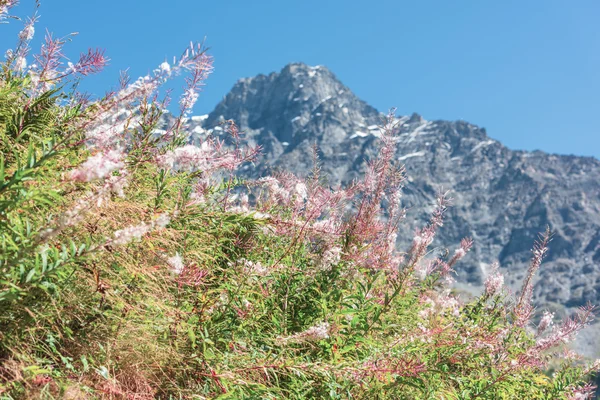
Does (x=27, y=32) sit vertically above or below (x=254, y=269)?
above

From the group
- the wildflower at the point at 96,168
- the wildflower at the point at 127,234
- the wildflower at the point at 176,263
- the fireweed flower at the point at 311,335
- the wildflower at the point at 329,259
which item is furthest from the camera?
the wildflower at the point at 329,259

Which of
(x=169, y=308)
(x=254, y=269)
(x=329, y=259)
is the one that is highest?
(x=329, y=259)

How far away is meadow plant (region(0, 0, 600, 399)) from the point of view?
2809 millimetres

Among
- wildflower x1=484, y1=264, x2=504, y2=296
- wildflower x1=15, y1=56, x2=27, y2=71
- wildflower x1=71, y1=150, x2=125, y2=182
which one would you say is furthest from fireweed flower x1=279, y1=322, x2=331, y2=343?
wildflower x1=484, y1=264, x2=504, y2=296

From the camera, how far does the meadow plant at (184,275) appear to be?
2809 mm

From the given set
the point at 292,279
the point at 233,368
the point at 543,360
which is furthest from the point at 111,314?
the point at 543,360

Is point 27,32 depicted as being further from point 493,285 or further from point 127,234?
point 493,285

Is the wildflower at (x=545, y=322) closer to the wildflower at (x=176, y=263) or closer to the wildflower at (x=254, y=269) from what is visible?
the wildflower at (x=254, y=269)

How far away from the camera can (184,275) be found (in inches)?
143

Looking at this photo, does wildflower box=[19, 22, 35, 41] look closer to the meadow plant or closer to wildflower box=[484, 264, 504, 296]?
the meadow plant

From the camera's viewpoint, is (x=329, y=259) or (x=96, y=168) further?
(x=329, y=259)

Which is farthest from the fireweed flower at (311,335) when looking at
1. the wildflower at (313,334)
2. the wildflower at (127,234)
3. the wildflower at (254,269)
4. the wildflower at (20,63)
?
the wildflower at (20,63)

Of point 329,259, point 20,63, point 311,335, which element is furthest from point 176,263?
point 20,63

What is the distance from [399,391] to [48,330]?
2.68 meters
